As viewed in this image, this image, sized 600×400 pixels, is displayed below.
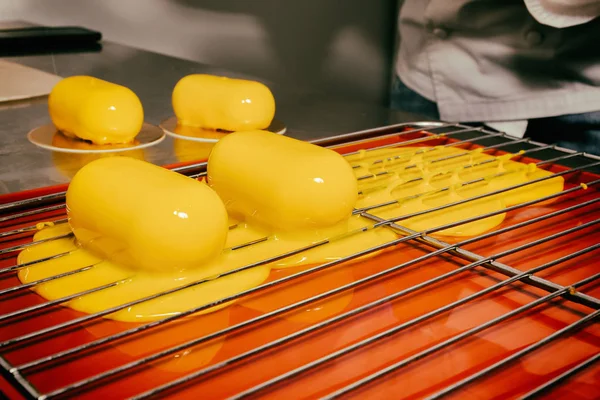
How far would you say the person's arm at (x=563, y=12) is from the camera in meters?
0.94

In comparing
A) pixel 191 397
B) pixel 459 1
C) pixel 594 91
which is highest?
pixel 459 1

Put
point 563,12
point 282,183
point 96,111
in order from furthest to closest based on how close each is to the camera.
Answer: point 563,12 < point 96,111 < point 282,183

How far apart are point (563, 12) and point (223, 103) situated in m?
0.56

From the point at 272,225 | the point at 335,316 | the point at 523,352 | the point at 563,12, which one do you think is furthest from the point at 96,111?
the point at 563,12

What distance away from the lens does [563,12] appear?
3.12 feet

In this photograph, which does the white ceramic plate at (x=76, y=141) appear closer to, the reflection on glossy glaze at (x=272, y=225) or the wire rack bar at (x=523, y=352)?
the reflection on glossy glaze at (x=272, y=225)

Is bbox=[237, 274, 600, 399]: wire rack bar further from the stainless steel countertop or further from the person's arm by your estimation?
the person's arm

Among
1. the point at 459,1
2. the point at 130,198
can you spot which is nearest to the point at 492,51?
the point at 459,1

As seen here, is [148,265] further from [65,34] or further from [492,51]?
[65,34]

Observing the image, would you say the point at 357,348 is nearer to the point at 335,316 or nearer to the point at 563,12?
the point at 335,316

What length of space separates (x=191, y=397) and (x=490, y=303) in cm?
23

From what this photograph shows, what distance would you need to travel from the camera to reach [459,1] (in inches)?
44.3

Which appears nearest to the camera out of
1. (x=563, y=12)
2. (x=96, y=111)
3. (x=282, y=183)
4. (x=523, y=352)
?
(x=523, y=352)

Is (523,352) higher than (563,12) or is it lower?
lower
